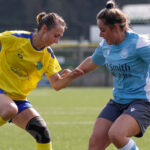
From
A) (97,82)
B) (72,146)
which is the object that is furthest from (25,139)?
(97,82)

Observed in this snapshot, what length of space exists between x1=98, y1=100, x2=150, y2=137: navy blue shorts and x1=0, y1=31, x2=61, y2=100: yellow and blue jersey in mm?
994

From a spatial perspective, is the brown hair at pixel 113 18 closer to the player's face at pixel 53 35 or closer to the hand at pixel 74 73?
the player's face at pixel 53 35

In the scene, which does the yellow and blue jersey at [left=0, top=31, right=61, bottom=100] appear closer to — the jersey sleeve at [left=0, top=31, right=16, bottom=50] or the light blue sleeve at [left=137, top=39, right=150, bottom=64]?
the jersey sleeve at [left=0, top=31, right=16, bottom=50]

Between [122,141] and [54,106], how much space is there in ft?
30.9

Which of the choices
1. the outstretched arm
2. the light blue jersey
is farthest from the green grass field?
the light blue jersey

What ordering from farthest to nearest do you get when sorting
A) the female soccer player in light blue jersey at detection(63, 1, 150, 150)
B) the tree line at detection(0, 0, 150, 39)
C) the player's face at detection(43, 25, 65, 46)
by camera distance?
the tree line at detection(0, 0, 150, 39)
the player's face at detection(43, 25, 65, 46)
the female soccer player in light blue jersey at detection(63, 1, 150, 150)

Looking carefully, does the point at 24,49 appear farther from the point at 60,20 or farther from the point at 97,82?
the point at 97,82

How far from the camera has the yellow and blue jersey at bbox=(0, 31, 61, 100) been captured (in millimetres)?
5840

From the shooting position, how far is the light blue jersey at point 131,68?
5.18m

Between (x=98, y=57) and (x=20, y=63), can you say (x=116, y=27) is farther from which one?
(x=20, y=63)

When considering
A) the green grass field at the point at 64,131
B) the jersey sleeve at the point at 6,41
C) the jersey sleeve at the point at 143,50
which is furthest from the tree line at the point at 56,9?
the jersey sleeve at the point at 143,50

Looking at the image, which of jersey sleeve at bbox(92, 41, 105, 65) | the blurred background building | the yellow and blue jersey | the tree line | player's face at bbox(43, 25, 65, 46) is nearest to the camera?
jersey sleeve at bbox(92, 41, 105, 65)

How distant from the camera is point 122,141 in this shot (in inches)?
191

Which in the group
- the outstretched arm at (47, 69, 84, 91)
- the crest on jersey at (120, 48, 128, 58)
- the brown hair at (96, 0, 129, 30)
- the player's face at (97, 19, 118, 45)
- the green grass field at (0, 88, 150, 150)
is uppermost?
the brown hair at (96, 0, 129, 30)
